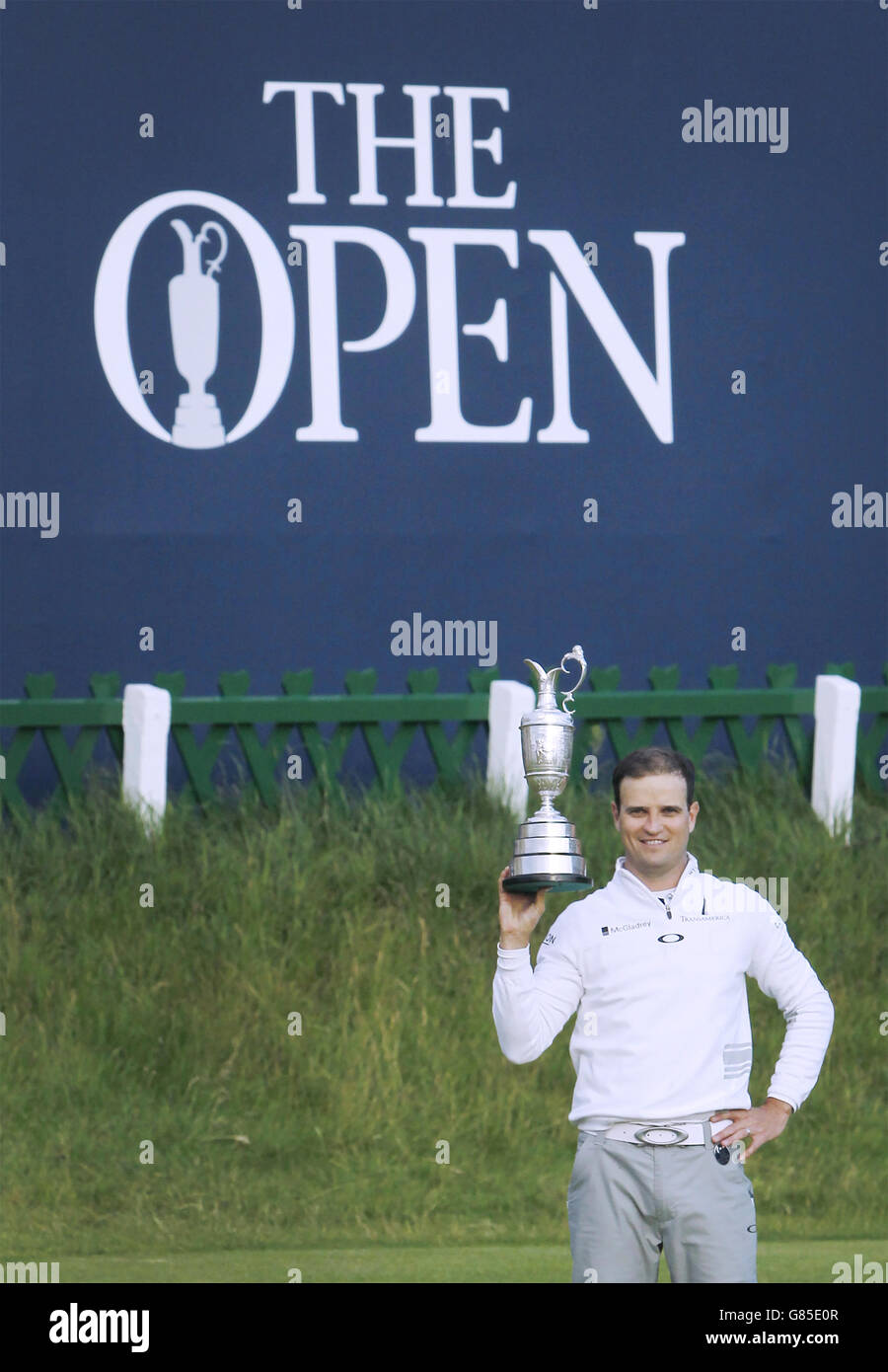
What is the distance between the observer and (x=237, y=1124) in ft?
25.3

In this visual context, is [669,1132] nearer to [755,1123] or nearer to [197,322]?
[755,1123]

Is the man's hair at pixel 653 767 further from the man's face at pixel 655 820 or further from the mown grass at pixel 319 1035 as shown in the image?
the mown grass at pixel 319 1035

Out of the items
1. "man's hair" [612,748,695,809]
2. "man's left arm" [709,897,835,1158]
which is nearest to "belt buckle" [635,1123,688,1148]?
"man's left arm" [709,897,835,1158]

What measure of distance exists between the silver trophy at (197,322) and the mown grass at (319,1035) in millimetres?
2168

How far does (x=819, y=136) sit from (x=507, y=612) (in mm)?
3288

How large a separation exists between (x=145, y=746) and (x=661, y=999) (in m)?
5.49

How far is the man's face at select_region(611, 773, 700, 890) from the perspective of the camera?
13.3ft

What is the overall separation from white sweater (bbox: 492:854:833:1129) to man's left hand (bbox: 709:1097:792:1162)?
0.02 m

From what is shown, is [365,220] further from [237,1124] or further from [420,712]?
[237,1124]

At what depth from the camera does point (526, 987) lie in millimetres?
4043

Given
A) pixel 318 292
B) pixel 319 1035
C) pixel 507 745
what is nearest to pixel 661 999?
pixel 319 1035

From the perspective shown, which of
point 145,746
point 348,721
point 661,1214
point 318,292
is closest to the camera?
point 661,1214
